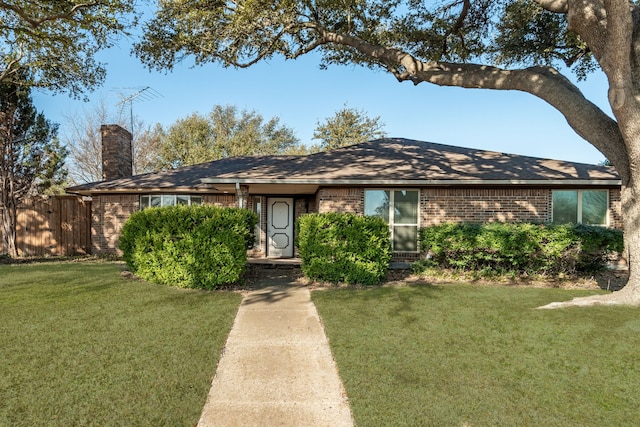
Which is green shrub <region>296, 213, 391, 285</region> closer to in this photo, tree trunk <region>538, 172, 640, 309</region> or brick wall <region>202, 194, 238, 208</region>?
tree trunk <region>538, 172, 640, 309</region>

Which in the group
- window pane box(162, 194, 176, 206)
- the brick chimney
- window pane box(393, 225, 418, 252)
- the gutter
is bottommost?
window pane box(393, 225, 418, 252)

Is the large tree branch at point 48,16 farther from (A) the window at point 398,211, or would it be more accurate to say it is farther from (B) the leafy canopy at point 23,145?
(A) the window at point 398,211

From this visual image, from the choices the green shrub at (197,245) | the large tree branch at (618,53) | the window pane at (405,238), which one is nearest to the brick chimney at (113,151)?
the green shrub at (197,245)

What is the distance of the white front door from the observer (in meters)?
13.6

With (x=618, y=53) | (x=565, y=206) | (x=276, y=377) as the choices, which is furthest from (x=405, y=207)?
(x=276, y=377)

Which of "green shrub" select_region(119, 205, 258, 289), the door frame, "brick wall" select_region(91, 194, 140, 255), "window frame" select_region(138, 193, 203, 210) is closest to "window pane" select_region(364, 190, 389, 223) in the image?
the door frame

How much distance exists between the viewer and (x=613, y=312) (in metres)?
5.70

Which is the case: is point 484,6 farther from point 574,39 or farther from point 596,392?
point 596,392

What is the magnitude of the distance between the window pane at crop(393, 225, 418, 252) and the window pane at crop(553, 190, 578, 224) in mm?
4213

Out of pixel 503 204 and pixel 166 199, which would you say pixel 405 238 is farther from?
pixel 166 199

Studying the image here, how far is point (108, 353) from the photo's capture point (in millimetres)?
3971

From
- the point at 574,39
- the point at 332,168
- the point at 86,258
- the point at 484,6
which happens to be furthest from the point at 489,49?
the point at 86,258

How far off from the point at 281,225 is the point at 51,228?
888cm

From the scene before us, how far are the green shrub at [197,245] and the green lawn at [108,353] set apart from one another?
40 centimetres
